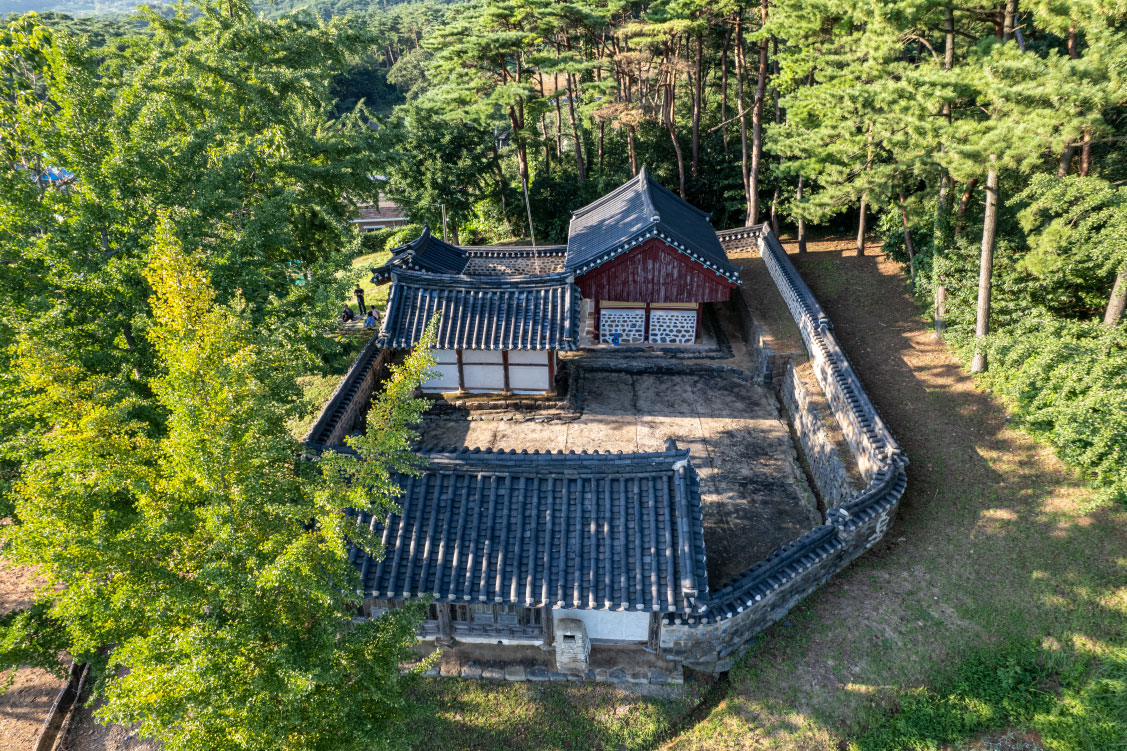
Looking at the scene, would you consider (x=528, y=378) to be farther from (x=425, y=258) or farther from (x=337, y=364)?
(x=425, y=258)

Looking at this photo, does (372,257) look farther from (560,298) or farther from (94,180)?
(94,180)

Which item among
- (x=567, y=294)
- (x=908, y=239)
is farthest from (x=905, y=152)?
(x=567, y=294)

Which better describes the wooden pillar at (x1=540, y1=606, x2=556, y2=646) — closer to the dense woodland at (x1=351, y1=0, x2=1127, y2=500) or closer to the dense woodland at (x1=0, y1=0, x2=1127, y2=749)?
the dense woodland at (x1=0, y1=0, x2=1127, y2=749)

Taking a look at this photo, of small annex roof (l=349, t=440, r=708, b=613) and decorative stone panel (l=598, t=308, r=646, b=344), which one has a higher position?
decorative stone panel (l=598, t=308, r=646, b=344)

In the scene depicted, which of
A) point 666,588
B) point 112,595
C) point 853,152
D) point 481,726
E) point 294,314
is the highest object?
point 853,152

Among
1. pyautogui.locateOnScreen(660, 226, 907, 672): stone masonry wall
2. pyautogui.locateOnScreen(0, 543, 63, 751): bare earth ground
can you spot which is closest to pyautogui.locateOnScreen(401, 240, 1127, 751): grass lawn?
pyautogui.locateOnScreen(660, 226, 907, 672): stone masonry wall

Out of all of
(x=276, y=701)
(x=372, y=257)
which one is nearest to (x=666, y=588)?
(x=276, y=701)
